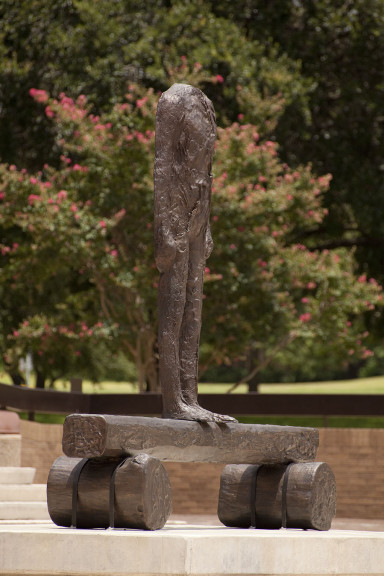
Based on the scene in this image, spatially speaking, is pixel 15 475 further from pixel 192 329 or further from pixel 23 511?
pixel 192 329

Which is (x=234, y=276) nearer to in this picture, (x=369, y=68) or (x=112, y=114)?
(x=112, y=114)

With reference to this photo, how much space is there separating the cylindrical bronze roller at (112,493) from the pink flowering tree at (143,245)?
7.86m

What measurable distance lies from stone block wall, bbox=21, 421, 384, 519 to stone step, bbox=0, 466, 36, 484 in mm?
3087

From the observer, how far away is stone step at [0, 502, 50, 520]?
29.8 ft

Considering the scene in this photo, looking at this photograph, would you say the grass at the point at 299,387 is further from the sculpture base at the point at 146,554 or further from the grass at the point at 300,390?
the sculpture base at the point at 146,554

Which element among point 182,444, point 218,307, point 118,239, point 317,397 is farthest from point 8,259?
point 182,444

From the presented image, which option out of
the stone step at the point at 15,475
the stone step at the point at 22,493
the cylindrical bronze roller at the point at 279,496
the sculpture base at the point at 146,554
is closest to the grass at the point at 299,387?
the stone step at the point at 15,475

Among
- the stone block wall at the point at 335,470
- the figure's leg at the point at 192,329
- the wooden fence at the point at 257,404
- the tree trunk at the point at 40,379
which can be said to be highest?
the figure's leg at the point at 192,329

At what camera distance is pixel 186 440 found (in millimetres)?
7211

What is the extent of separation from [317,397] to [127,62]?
5957 mm

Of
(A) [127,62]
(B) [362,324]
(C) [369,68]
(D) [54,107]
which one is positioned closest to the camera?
(D) [54,107]

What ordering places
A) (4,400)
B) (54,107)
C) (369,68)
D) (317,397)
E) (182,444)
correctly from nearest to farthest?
(182,444) < (4,400) < (317,397) < (54,107) < (369,68)

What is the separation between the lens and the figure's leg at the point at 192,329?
7.67 meters

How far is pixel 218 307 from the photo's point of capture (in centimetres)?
1595
